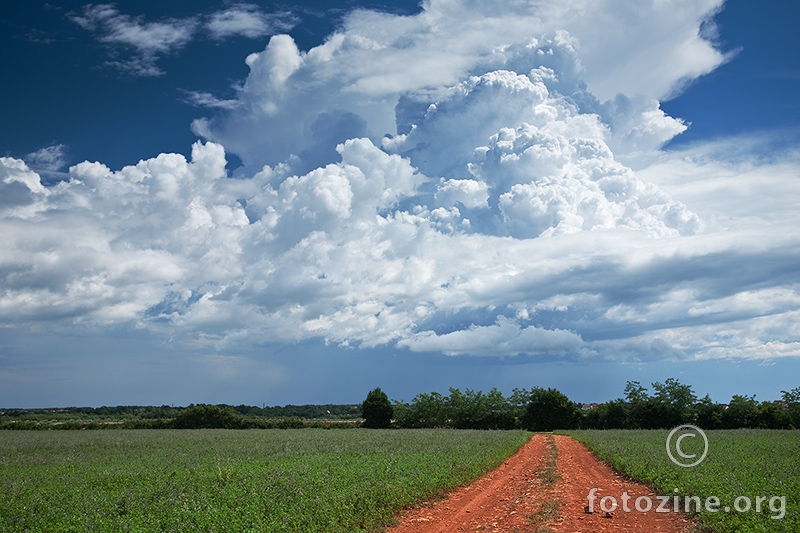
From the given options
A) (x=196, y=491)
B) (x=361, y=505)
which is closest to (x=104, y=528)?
(x=196, y=491)

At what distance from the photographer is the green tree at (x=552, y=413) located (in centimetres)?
8529

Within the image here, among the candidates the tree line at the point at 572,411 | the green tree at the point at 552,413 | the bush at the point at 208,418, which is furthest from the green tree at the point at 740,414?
the bush at the point at 208,418

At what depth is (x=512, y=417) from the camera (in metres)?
87.7

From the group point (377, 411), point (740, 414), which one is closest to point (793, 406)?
point (740, 414)

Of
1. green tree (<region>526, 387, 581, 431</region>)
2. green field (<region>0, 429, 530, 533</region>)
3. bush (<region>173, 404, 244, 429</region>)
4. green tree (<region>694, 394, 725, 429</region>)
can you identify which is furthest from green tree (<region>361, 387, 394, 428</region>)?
green field (<region>0, 429, 530, 533</region>)

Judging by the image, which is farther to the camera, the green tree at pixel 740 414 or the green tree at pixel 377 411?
the green tree at pixel 377 411

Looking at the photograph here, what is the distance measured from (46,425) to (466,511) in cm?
8707

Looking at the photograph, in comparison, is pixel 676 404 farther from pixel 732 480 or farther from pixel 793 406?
pixel 732 480

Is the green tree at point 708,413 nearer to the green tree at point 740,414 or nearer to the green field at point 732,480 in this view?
the green tree at point 740,414

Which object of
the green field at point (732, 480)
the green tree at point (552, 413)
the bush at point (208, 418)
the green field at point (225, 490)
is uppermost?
the green field at point (732, 480)

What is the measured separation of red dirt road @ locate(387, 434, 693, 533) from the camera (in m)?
13.1

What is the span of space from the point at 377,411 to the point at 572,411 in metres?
33.5

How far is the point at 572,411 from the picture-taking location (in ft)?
280

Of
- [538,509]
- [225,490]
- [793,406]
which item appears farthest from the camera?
[793,406]
